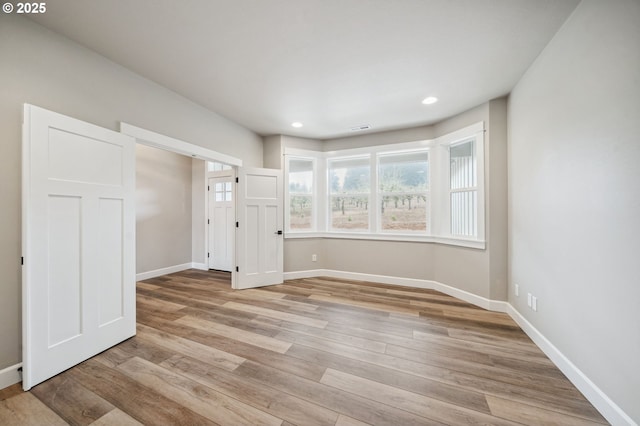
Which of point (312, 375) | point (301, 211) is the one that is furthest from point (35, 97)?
point (301, 211)

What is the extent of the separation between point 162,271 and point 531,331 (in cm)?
584

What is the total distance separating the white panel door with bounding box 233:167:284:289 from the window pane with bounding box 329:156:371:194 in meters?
1.09

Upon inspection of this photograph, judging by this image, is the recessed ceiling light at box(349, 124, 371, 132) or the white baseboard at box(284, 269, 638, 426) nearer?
the white baseboard at box(284, 269, 638, 426)

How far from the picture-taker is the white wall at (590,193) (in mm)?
1317

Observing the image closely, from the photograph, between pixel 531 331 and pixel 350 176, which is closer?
pixel 531 331

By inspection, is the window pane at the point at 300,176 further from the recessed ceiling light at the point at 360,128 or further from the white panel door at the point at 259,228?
the recessed ceiling light at the point at 360,128

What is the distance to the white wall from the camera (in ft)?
4.32

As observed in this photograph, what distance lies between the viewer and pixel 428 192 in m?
3.92

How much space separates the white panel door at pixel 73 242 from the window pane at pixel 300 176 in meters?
2.58

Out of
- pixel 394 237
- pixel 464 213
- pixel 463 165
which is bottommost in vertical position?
pixel 394 237

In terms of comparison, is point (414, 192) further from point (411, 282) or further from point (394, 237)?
point (411, 282)

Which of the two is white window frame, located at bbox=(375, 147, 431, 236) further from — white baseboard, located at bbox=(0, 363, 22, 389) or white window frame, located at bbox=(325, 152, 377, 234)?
white baseboard, located at bbox=(0, 363, 22, 389)

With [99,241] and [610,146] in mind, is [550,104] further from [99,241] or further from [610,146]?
[99,241]

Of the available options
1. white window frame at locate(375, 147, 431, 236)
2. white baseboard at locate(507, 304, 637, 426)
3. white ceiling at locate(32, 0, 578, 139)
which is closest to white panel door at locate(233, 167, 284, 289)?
white ceiling at locate(32, 0, 578, 139)
